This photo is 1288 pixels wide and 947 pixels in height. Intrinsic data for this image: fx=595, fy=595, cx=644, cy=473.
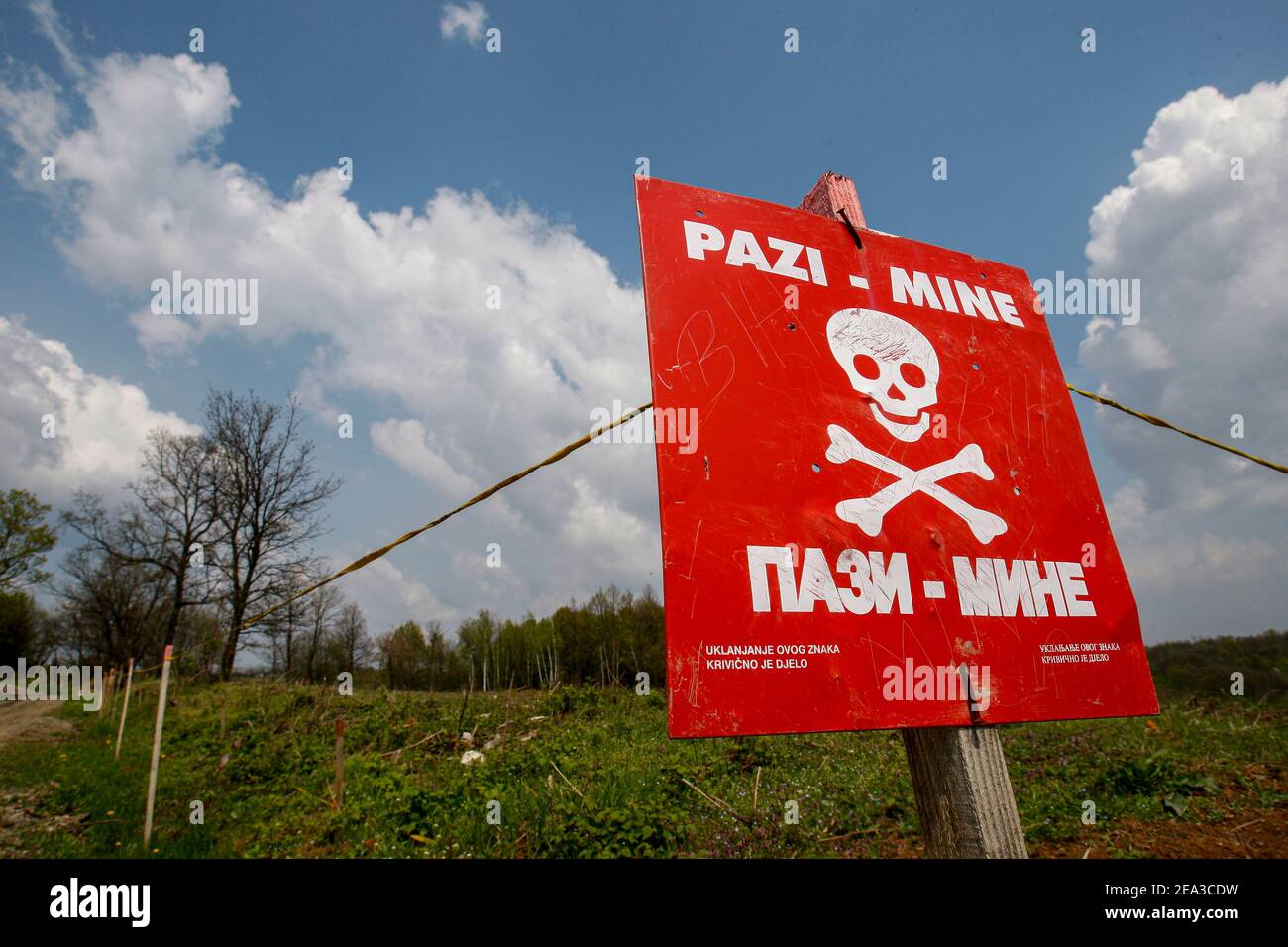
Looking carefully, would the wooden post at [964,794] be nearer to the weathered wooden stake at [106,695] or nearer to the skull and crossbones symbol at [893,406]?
the skull and crossbones symbol at [893,406]

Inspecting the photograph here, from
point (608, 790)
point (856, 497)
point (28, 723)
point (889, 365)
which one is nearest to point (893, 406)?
point (889, 365)

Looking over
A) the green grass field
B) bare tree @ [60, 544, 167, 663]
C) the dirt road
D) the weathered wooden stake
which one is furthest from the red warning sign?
bare tree @ [60, 544, 167, 663]

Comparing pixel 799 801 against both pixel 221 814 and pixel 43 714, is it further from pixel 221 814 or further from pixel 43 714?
pixel 43 714

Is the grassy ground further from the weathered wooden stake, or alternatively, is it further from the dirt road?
the weathered wooden stake

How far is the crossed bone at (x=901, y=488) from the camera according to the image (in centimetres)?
188

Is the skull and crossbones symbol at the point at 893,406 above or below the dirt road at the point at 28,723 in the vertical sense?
above

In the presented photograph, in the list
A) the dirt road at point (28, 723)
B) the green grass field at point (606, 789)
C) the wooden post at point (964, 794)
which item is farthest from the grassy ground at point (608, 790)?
the wooden post at point (964, 794)

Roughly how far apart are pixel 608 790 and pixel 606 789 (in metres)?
0.04

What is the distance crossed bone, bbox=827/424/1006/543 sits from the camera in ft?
6.18

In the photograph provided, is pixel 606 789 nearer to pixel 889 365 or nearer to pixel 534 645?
pixel 889 365

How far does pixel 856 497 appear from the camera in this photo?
1.90 metres

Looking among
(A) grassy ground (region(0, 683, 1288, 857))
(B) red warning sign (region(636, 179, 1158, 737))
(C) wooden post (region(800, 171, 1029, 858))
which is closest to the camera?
(B) red warning sign (region(636, 179, 1158, 737))

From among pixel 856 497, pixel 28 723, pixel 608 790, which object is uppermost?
pixel 856 497

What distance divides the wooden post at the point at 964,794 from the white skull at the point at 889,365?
3.35 ft
